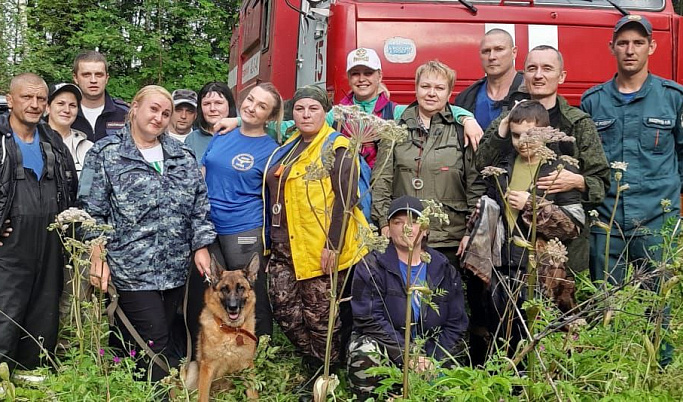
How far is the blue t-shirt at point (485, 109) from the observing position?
4703mm

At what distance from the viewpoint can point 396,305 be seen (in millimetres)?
3893

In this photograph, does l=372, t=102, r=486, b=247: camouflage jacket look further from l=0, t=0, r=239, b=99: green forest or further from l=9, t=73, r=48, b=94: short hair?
l=0, t=0, r=239, b=99: green forest

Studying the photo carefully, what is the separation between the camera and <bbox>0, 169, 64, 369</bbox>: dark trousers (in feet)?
12.9

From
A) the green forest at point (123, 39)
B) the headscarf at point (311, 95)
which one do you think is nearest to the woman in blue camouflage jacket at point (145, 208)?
the headscarf at point (311, 95)

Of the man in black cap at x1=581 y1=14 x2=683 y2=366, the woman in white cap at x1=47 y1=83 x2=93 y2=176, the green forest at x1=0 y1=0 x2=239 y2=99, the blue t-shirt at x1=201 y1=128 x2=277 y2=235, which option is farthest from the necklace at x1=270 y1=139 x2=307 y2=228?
the green forest at x1=0 y1=0 x2=239 y2=99

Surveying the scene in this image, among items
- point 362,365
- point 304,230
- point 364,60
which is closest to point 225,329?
point 304,230

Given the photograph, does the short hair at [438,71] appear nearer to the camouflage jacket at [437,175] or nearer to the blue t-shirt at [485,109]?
the camouflage jacket at [437,175]

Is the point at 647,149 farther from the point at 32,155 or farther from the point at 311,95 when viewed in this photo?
the point at 32,155

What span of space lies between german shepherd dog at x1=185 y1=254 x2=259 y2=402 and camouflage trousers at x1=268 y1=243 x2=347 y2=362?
0.15 meters

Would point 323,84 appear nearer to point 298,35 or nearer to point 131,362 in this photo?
point 298,35

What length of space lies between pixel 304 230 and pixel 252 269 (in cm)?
38

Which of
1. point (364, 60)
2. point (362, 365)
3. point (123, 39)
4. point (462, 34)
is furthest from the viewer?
point (123, 39)

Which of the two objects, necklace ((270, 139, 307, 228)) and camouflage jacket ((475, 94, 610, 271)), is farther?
necklace ((270, 139, 307, 228))

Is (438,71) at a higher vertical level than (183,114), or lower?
higher
